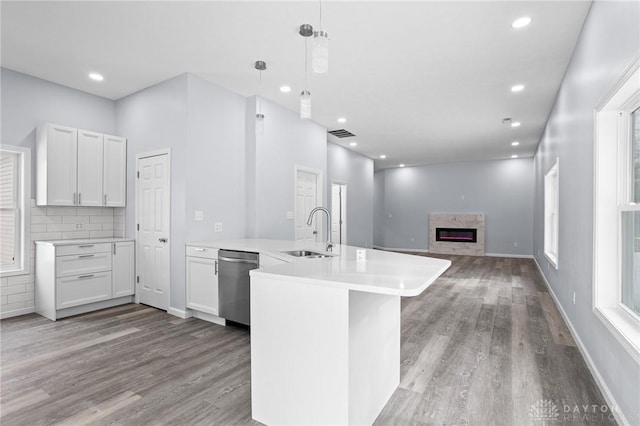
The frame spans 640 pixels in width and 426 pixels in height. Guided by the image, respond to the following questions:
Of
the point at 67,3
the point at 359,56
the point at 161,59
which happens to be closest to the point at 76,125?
the point at 161,59

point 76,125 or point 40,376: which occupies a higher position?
point 76,125

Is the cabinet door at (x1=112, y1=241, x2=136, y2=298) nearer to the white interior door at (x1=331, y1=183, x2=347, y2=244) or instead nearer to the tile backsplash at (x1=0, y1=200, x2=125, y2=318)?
the tile backsplash at (x1=0, y1=200, x2=125, y2=318)

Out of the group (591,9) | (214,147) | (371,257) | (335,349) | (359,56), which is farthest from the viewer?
(214,147)

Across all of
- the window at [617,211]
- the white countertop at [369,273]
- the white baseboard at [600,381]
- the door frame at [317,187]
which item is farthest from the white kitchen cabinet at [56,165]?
the white baseboard at [600,381]

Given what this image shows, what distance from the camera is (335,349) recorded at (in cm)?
167

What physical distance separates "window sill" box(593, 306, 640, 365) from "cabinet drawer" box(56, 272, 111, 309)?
4934 millimetres

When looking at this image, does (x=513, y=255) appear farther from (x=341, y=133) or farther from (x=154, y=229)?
(x=154, y=229)

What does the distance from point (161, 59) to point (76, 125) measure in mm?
1787

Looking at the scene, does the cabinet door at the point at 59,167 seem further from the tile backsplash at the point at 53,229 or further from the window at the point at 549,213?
the window at the point at 549,213

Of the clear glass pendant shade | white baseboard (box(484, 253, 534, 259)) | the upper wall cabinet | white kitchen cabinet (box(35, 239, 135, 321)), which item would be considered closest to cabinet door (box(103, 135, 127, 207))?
the upper wall cabinet

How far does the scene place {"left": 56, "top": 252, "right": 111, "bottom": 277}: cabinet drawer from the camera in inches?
152

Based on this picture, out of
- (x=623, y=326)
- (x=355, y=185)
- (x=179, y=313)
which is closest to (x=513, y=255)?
(x=355, y=185)

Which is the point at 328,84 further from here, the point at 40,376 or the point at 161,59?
the point at 40,376

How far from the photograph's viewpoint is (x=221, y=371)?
2.58m
